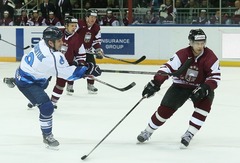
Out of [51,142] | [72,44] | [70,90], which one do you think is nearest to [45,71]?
[51,142]

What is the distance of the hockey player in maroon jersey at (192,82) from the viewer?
438 centimetres

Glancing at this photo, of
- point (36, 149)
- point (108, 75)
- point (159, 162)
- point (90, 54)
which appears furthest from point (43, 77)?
point (108, 75)

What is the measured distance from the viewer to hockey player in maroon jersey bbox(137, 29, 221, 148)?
4.38 meters

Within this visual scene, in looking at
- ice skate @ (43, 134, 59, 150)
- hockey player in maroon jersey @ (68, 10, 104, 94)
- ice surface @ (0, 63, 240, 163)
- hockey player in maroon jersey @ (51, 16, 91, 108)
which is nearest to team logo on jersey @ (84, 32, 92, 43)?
hockey player in maroon jersey @ (68, 10, 104, 94)

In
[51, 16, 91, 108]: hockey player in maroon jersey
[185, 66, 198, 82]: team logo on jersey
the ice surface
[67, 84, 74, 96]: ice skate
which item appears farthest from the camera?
[67, 84, 74, 96]: ice skate

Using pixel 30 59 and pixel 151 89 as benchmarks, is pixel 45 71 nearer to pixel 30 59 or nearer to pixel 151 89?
pixel 30 59

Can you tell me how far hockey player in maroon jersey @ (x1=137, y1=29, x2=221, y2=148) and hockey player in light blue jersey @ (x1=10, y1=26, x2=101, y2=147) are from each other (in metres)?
0.56

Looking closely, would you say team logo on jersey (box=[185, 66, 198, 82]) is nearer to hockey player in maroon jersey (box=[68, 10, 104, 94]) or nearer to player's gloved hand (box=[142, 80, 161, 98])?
player's gloved hand (box=[142, 80, 161, 98])

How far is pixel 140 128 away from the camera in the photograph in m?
5.31

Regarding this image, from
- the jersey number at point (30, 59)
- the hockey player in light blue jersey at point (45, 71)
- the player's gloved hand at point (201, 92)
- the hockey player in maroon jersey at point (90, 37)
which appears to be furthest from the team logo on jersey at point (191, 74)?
the hockey player in maroon jersey at point (90, 37)

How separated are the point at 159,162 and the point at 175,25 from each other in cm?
675

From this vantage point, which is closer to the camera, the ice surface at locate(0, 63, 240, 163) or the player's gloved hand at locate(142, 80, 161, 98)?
the ice surface at locate(0, 63, 240, 163)

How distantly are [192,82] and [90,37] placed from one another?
131 inches

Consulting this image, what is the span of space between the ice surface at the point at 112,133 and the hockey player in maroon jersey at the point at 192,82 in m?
0.21
